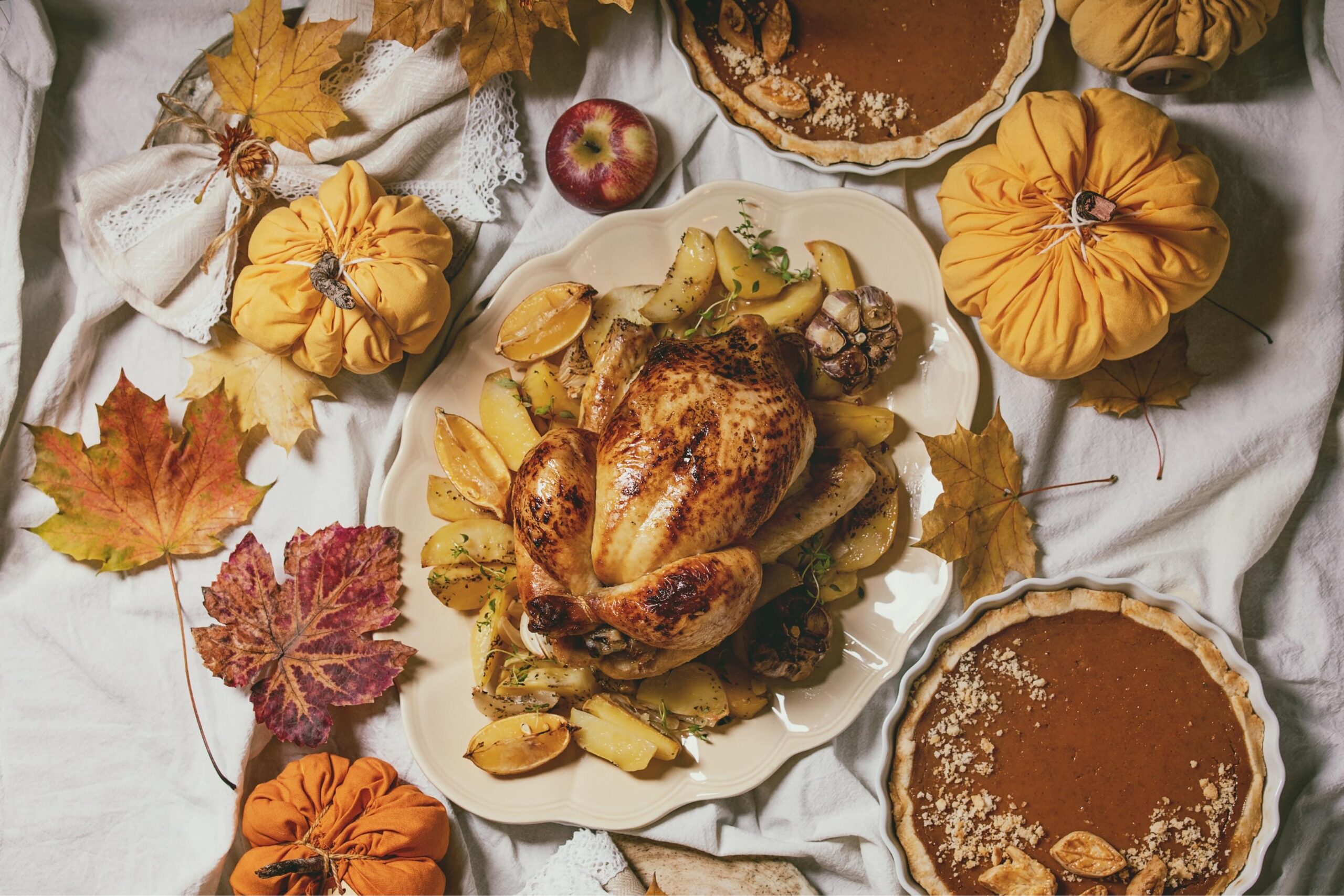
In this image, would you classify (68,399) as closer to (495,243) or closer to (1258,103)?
(495,243)

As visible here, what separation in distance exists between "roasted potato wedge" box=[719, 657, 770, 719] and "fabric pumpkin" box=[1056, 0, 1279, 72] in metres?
1.62

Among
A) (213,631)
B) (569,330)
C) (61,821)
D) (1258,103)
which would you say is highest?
(1258,103)

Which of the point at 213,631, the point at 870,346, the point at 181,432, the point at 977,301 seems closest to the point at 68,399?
the point at 181,432

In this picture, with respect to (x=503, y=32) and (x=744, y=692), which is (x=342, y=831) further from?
(x=503, y=32)

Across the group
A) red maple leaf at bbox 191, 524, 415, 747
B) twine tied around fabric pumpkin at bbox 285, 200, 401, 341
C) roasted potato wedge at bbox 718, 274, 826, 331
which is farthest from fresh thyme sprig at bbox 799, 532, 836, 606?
twine tied around fabric pumpkin at bbox 285, 200, 401, 341

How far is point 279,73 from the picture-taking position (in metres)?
2.24

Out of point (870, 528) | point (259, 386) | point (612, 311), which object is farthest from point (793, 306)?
point (259, 386)

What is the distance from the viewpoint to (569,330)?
7.43 feet

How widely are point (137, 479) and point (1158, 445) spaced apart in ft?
8.08

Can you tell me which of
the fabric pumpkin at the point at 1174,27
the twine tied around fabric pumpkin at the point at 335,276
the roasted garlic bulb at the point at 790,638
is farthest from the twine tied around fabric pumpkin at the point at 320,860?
the fabric pumpkin at the point at 1174,27

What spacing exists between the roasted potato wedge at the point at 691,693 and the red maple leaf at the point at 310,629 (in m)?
0.59

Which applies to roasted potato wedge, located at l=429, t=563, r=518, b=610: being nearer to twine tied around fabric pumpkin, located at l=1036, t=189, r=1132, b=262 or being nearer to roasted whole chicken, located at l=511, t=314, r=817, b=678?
roasted whole chicken, located at l=511, t=314, r=817, b=678

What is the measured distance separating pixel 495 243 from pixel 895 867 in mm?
1759

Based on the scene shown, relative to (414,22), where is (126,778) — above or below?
below
